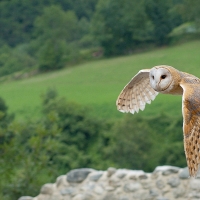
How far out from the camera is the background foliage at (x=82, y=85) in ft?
26.9

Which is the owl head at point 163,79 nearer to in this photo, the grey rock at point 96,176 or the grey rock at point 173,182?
the grey rock at point 173,182

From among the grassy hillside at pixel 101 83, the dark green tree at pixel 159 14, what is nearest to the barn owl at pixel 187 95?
the grassy hillside at pixel 101 83

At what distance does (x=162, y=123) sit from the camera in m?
23.1

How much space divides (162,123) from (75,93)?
7.02m

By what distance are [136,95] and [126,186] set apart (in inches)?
88.0

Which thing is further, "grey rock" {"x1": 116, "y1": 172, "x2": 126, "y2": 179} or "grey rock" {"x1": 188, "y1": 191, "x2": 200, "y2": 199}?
"grey rock" {"x1": 116, "y1": 172, "x2": 126, "y2": 179}

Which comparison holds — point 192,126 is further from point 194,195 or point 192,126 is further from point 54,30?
point 54,30

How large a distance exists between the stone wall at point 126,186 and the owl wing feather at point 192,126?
2.47 m

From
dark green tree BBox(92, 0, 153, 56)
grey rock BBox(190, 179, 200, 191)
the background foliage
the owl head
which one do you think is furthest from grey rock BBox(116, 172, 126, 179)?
dark green tree BBox(92, 0, 153, 56)

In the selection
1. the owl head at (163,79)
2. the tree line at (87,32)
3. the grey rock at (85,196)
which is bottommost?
the grey rock at (85,196)

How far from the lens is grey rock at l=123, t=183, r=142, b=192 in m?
5.52

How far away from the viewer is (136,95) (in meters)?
3.46

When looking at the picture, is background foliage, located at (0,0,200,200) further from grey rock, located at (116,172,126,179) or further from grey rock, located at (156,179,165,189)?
grey rock, located at (156,179,165,189)

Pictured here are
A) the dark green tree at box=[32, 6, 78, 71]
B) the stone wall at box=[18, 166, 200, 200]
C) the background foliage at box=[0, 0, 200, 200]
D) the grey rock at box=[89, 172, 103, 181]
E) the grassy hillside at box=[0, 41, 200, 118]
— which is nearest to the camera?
the stone wall at box=[18, 166, 200, 200]
